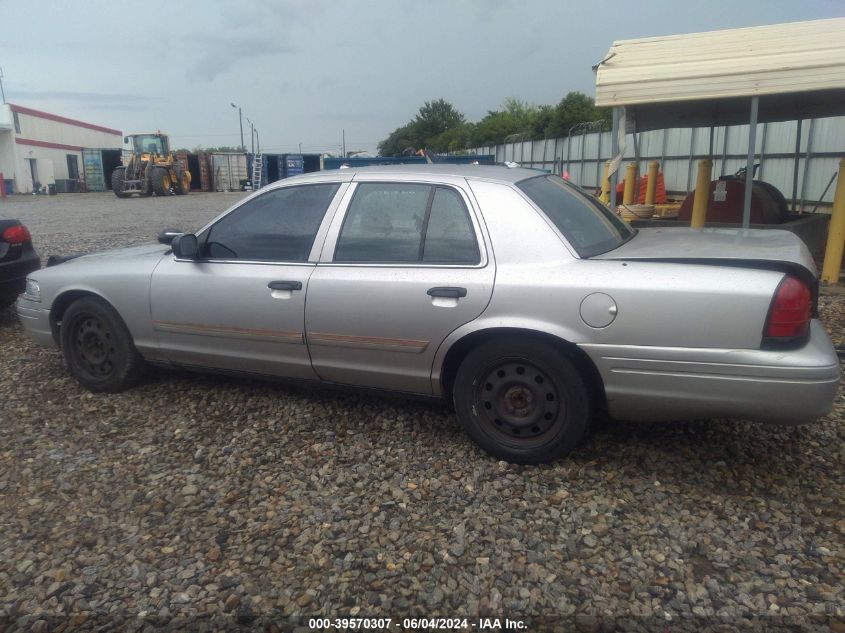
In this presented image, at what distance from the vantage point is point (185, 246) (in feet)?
13.9

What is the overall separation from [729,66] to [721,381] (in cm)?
552

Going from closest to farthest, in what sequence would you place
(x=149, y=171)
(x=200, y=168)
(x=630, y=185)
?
(x=630, y=185)
(x=149, y=171)
(x=200, y=168)

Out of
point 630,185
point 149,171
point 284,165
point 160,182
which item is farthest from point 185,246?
point 284,165

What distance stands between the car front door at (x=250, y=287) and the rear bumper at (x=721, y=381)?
5.65 feet

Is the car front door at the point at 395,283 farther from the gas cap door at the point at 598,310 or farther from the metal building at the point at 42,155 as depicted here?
the metal building at the point at 42,155

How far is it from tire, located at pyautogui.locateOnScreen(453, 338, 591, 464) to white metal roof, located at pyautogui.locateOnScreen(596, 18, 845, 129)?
536 cm

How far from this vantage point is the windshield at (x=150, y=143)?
36.0m

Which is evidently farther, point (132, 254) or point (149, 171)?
point (149, 171)

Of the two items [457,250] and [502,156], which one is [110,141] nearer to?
[502,156]

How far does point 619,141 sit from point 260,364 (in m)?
5.55

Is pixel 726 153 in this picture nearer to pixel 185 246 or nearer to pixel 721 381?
pixel 721 381

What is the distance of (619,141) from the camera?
316 inches

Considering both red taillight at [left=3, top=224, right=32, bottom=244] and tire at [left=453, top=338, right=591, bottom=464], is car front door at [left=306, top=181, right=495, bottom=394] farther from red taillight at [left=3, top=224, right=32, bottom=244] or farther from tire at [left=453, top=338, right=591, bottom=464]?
red taillight at [left=3, top=224, right=32, bottom=244]

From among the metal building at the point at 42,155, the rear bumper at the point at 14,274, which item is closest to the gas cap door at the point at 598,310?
the rear bumper at the point at 14,274
